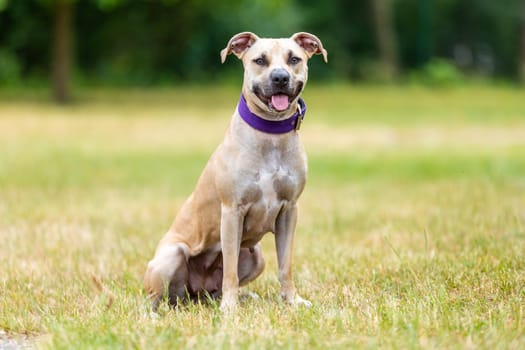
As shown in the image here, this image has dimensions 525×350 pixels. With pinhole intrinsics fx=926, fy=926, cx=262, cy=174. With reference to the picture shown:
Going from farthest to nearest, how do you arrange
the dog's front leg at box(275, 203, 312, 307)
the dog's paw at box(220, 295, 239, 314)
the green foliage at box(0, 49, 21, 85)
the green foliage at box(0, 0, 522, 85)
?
the green foliage at box(0, 0, 522, 85) < the green foliage at box(0, 49, 21, 85) < the dog's front leg at box(275, 203, 312, 307) < the dog's paw at box(220, 295, 239, 314)

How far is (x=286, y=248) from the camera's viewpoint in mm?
5457

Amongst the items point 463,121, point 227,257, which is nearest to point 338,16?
point 463,121

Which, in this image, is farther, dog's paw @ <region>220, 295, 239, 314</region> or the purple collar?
the purple collar

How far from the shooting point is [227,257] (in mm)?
5242

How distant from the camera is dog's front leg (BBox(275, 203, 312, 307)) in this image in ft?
17.7

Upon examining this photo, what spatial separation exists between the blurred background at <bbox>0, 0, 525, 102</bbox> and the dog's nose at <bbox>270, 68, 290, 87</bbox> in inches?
666

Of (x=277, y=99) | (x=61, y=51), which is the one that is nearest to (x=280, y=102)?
(x=277, y=99)

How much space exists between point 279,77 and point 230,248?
3.30 ft

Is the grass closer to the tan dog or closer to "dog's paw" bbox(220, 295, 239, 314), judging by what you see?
"dog's paw" bbox(220, 295, 239, 314)

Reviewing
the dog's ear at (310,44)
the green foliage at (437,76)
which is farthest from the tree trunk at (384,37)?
the dog's ear at (310,44)

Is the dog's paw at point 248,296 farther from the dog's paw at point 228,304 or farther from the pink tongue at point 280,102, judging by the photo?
the pink tongue at point 280,102

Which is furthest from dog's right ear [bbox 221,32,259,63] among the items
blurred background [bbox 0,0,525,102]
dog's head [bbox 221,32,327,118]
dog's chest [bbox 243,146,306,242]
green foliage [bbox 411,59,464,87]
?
green foliage [bbox 411,59,464,87]

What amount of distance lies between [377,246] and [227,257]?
7.29 ft

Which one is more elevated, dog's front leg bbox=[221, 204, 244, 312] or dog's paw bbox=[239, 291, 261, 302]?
dog's front leg bbox=[221, 204, 244, 312]
